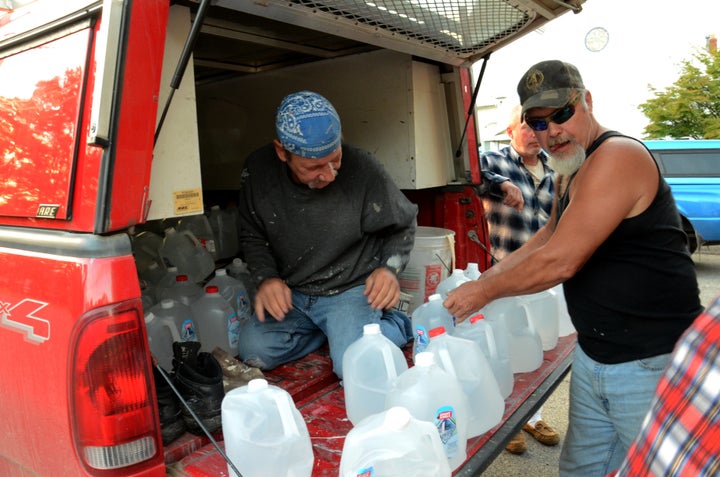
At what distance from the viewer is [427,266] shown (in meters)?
3.48

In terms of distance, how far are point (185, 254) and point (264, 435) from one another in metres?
2.74

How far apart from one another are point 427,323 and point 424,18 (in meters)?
1.51

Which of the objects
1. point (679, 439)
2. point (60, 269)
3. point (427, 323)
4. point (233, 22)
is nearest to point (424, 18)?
point (233, 22)

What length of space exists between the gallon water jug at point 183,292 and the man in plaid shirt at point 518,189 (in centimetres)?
225

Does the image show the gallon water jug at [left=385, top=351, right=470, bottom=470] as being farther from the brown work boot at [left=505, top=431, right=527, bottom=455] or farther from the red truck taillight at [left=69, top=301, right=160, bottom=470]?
the brown work boot at [left=505, top=431, right=527, bottom=455]

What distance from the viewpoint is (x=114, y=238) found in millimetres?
1551

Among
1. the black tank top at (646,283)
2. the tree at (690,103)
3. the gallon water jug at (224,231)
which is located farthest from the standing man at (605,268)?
the tree at (690,103)

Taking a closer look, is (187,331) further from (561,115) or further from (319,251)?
(561,115)

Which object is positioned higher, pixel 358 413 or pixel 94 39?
pixel 94 39

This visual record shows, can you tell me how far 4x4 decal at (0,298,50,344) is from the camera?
1.59 m

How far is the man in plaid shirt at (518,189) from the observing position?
13.5 ft

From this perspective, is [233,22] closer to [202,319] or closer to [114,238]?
[202,319]

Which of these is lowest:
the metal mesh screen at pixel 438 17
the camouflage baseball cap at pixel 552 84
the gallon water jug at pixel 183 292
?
the gallon water jug at pixel 183 292

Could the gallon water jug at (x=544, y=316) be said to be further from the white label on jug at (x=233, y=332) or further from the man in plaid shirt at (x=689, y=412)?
the man in plaid shirt at (x=689, y=412)
